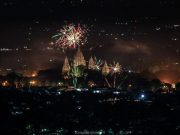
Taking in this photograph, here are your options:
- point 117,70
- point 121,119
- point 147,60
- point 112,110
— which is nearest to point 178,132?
point 121,119

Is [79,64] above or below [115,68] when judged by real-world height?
above

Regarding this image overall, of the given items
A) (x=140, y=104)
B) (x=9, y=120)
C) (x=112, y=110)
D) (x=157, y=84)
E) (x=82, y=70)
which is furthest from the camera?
(x=82, y=70)

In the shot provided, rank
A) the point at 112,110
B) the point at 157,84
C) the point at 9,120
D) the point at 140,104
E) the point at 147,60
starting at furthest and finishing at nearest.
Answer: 1. the point at 147,60
2. the point at 157,84
3. the point at 140,104
4. the point at 112,110
5. the point at 9,120

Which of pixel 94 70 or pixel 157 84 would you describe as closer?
pixel 157 84

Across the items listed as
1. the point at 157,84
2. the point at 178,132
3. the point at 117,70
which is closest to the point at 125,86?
the point at 157,84

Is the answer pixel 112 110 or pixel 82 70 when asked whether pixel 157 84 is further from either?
pixel 112 110

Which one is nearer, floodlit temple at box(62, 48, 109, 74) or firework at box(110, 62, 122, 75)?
floodlit temple at box(62, 48, 109, 74)

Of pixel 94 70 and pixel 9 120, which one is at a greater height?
pixel 94 70

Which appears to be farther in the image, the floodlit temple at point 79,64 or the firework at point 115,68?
the firework at point 115,68

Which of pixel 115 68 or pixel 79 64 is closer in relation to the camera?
pixel 79 64
